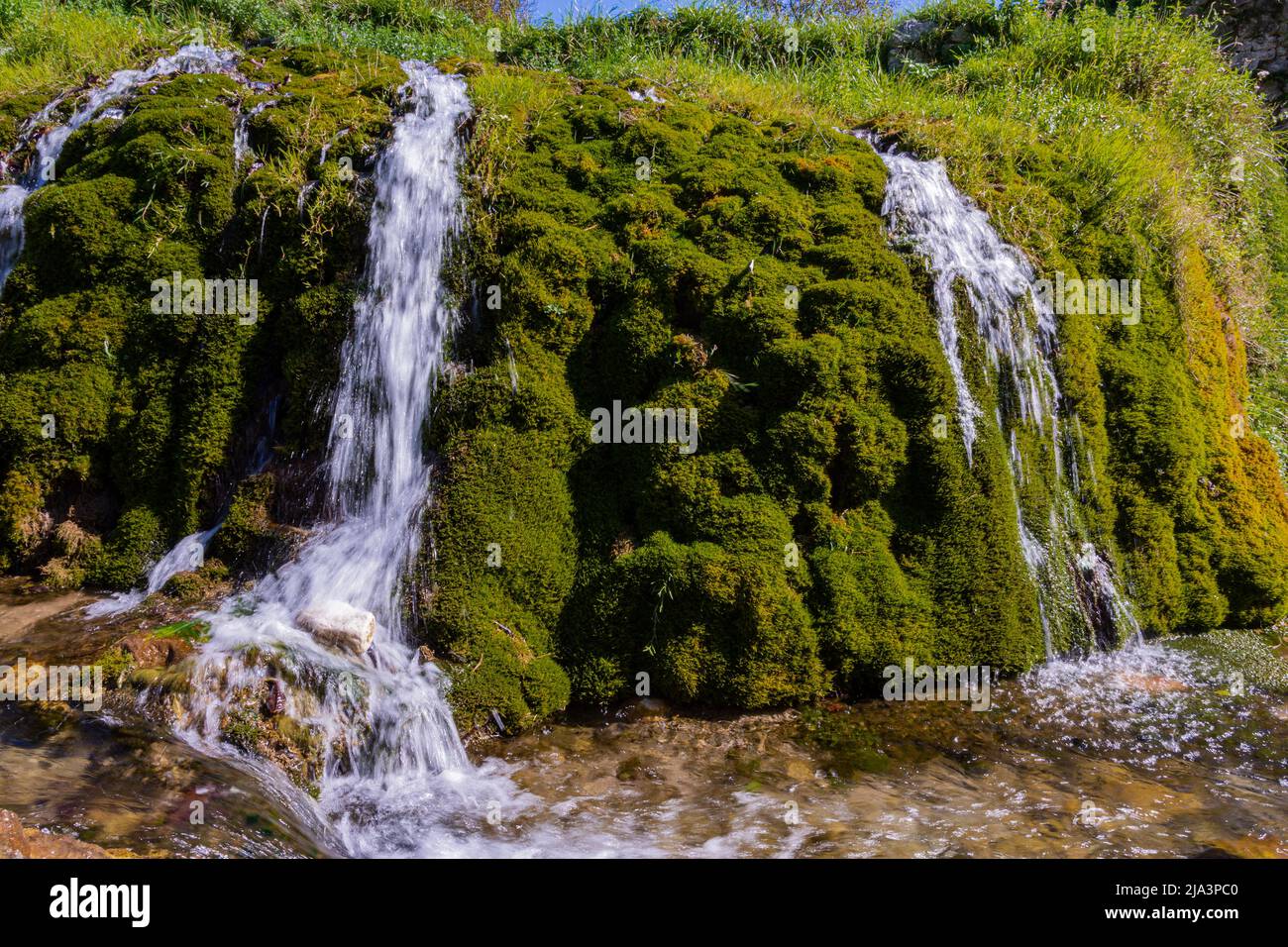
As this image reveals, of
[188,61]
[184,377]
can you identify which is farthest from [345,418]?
[188,61]

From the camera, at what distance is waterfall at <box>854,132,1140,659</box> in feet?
20.3

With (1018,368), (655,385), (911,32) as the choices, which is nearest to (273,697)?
(655,385)

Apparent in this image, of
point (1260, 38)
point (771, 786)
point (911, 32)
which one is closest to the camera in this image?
point (771, 786)

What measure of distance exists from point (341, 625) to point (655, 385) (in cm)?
289

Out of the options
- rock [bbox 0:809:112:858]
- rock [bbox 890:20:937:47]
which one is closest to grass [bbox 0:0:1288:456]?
rock [bbox 890:20:937:47]

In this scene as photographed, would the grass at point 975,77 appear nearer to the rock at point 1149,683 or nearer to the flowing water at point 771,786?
the rock at point 1149,683

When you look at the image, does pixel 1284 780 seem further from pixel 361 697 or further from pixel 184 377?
pixel 184 377

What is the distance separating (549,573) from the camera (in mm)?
5730

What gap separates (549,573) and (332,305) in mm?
2920

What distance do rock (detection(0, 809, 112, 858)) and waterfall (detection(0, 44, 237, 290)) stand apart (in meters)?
6.45

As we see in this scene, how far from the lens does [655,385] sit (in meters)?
6.16

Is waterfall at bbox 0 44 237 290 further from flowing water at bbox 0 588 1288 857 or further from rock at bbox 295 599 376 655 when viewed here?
rock at bbox 295 599 376 655

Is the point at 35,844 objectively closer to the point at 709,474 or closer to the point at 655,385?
the point at 709,474

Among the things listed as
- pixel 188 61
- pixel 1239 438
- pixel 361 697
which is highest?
pixel 188 61
